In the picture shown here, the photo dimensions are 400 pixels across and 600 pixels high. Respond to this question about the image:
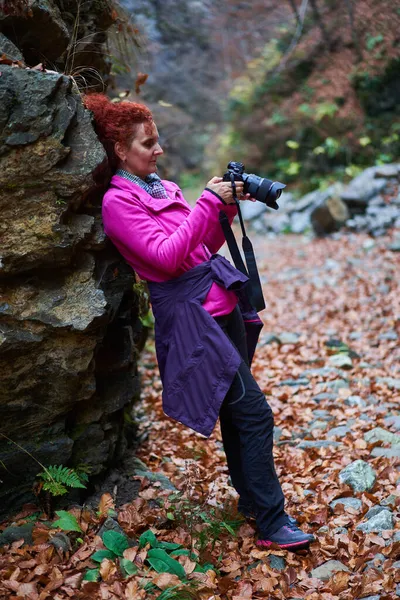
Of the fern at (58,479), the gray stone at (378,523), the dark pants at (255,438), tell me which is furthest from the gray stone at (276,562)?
the fern at (58,479)

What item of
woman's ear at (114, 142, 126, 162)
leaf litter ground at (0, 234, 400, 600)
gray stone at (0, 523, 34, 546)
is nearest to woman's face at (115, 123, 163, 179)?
woman's ear at (114, 142, 126, 162)

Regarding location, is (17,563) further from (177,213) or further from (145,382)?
(145,382)

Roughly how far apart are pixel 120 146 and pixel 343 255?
7.95m

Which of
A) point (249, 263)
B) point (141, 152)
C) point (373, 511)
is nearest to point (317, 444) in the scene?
point (373, 511)

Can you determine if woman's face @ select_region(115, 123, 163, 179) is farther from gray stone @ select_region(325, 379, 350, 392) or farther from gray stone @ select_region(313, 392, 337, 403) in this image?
gray stone @ select_region(325, 379, 350, 392)

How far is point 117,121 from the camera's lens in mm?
3020

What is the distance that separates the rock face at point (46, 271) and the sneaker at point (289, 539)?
3.83 feet

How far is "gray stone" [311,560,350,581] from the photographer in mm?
2943

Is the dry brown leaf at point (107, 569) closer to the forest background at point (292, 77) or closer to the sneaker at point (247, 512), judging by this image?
the sneaker at point (247, 512)

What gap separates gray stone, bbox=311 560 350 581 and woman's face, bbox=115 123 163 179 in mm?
2240

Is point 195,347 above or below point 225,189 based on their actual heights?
below

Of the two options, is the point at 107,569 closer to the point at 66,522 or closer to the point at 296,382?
the point at 66,522

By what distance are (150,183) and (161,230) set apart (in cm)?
39

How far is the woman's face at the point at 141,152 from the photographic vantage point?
3.02 meters
